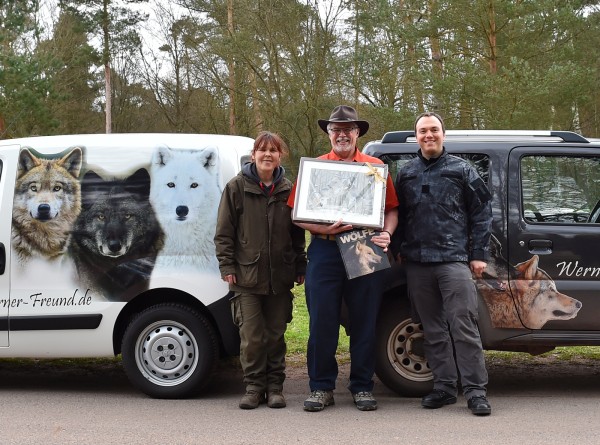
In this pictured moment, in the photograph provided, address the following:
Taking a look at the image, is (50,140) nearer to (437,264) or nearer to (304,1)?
(437,264)

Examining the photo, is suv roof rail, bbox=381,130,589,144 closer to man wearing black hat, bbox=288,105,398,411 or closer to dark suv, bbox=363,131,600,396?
dark suv, bbox=363,131,600,396

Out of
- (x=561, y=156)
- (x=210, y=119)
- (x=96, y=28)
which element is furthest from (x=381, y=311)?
(x=96, y=28)

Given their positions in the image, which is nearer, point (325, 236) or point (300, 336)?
point (325, 236)

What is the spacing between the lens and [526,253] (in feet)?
17.9

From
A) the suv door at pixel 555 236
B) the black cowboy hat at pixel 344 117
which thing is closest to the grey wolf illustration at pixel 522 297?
the suv door at pixel 555 236

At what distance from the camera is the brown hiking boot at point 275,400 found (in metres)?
5.40

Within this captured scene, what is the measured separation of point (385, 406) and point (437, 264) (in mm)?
1029

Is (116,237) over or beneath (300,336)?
over

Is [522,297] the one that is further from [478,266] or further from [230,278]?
[230,278]

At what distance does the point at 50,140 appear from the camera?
5.69m

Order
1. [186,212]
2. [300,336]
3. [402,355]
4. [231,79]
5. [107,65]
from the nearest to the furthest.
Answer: [186,212]
[402,355]
[300,336]
[231,79]
[107,65]

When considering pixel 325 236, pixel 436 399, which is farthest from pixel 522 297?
pixel 325 236

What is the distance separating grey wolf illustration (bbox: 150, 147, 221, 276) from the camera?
18.1 ft

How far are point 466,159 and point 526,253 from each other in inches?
30.2
